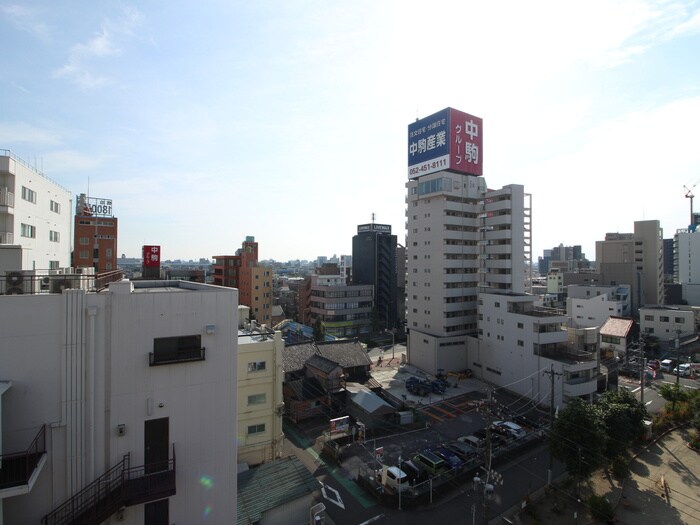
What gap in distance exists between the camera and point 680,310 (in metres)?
55.8

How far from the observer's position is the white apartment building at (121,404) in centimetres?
913

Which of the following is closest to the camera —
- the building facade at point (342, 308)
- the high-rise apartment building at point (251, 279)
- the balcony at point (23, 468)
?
the balcony at point (23, 468)

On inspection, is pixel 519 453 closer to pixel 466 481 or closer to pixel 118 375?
pixel 466 481

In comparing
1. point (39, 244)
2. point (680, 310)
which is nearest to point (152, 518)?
point (39, 244)

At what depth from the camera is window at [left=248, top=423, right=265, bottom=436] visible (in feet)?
69.5

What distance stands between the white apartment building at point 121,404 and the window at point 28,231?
60.4 feet

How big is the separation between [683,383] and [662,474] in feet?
81.5

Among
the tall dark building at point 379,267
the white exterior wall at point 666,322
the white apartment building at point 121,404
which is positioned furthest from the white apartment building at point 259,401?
the white exterior wall at point 666,322

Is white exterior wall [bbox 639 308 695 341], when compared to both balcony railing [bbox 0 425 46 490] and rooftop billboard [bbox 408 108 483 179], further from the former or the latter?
balcony railing [bbox 0 425 46 490]

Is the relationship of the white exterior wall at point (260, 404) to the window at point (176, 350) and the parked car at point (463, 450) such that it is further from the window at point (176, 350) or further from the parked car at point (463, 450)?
the parked car at point (463, 450)

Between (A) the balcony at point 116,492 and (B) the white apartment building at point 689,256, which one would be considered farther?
(B) the white apartment building at point 689,256

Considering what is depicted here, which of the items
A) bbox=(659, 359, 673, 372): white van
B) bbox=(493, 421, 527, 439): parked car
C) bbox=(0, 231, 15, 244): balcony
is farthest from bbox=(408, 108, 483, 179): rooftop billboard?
bbox=(0, 231, 15, 244): balcony

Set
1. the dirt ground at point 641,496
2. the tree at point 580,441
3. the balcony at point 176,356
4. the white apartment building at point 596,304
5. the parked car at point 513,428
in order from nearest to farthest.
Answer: the balcony at point 176,356
the dirt ground at point 641,496
the tree at point 580,441
the parked car at point 513,428
the white apartment building at point 596,304

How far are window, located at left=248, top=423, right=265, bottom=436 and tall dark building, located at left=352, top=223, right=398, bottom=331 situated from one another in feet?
172
